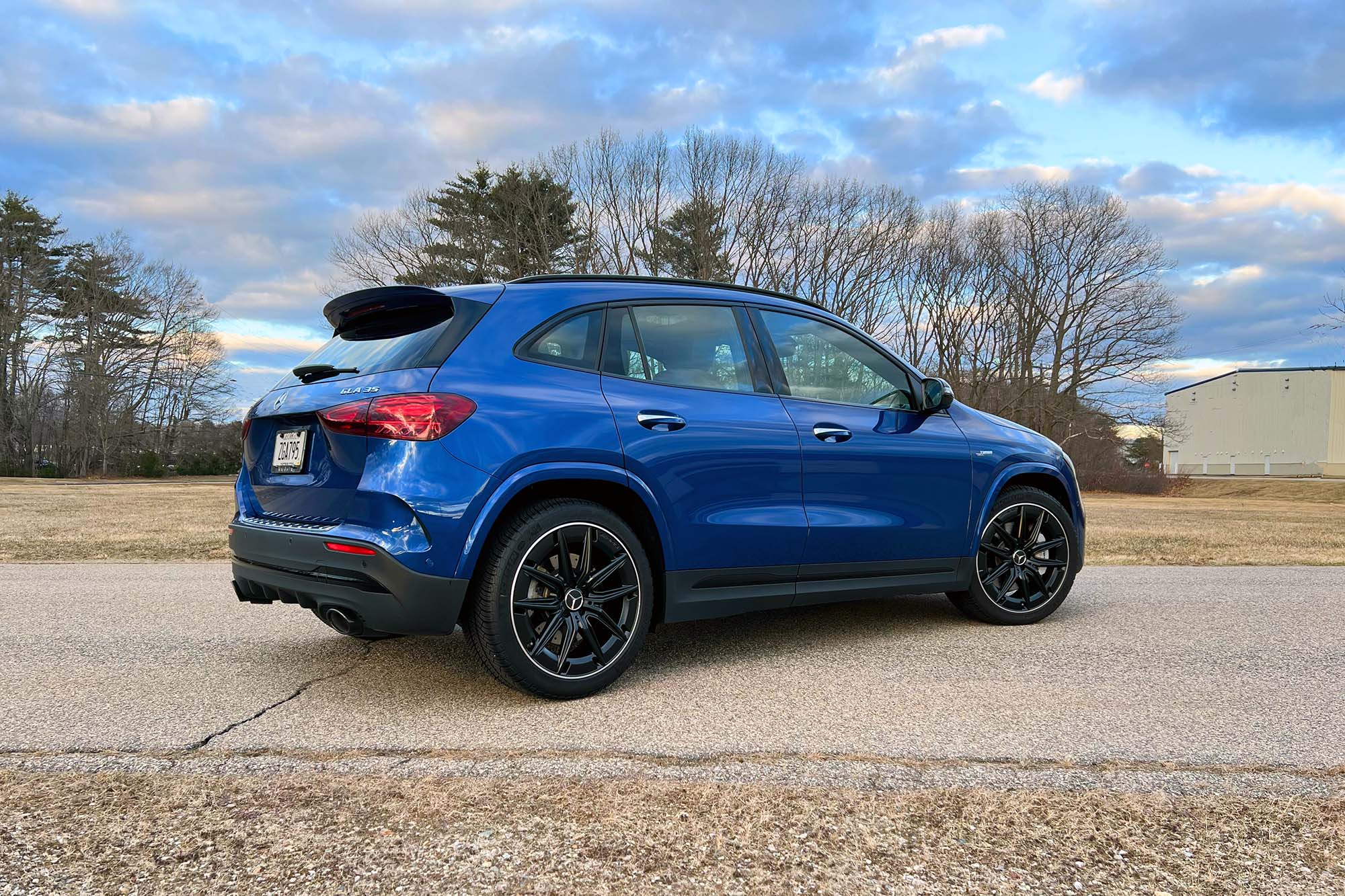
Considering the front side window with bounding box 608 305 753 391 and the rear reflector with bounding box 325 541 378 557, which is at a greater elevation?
the front side window with bounding box 608 305 753 391

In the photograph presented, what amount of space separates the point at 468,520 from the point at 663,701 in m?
1.05

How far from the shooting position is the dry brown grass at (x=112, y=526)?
29.3 feet

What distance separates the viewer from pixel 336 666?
13.6 ft

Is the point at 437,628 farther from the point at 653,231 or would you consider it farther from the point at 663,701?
the point at 653,231

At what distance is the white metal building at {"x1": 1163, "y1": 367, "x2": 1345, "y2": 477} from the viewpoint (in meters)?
64.2

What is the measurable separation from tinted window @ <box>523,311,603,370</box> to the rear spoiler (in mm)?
381

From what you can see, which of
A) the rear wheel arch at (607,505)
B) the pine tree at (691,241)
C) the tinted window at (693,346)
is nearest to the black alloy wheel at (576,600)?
the rear wheel arch at (607,505)

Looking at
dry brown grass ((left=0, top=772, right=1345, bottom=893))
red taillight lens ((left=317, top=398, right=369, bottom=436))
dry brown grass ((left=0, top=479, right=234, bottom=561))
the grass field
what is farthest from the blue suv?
dry brown grass ((left=0, top=479, right=234, bottom=561))

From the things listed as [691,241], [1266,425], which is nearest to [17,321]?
[691,241]

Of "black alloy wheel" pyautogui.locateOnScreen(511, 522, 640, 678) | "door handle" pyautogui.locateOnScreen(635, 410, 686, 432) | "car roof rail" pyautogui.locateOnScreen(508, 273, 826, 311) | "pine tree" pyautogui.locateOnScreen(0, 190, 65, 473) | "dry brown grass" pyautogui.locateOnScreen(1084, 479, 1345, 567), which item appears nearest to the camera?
"black alloy wheel" pyautogui.locateOnScreen(511, 522, 640, 678)

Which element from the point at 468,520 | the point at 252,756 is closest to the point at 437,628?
the point at 468,520

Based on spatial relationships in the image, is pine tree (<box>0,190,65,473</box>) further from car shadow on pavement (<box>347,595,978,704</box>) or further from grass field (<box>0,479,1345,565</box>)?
car shadow on pavement (<box>347,595,978,704</box>)

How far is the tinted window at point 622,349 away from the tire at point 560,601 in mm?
622

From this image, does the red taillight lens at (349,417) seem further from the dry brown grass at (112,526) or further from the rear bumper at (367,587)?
the dry brown grass at (112,526)
